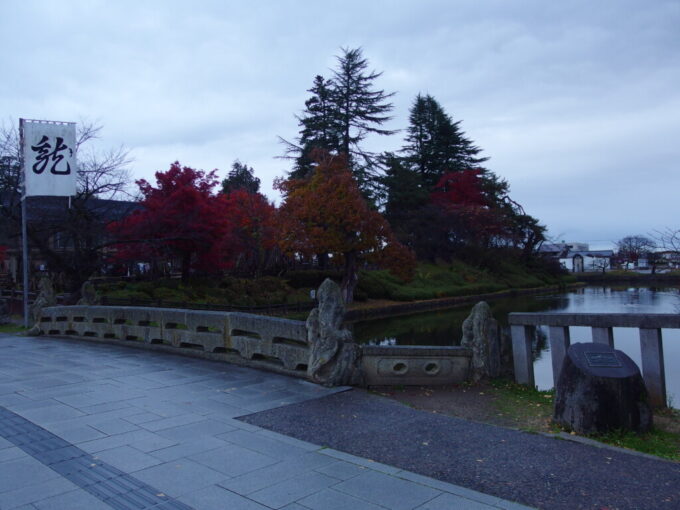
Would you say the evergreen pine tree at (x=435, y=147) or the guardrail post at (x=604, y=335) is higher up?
the evergreen pine tree at (x=435, y=147)

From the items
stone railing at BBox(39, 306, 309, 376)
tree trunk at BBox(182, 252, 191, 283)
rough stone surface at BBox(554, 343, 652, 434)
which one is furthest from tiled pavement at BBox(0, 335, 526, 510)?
tree trunk at BBox(182, 252, 191, 283)

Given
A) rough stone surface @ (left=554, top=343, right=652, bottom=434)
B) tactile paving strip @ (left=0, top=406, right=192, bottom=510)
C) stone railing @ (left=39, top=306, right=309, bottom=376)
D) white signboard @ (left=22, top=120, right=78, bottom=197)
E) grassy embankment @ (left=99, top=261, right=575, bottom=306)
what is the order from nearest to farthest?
tactile paving strip @ (left=0, top=406, right=192, bottom=510), rough stone surface @ (left=554, top=343, right=652, bottom=434), stone railing @ (left=39, top=306, right=309, bottom=376), white signboard @ (left=22, top=120, right=78, bottom=197), grassy embankment @ (left=99, top=261, right=575, bottom=306)

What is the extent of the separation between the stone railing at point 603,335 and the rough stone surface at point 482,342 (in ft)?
1.08

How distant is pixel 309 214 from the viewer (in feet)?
76.0

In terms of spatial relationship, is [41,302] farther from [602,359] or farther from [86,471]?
[602,359]

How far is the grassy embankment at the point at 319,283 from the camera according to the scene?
73.0 feet

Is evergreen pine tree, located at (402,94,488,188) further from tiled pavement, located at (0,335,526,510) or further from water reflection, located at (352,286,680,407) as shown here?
tiled pavement, located at (0,335,526,510)

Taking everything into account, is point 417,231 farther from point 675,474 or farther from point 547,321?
point 675,474

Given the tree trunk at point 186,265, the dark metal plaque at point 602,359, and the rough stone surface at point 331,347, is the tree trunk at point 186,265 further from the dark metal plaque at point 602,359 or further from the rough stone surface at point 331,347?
the dark metal plaque at point 602,359

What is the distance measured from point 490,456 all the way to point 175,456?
2659mm

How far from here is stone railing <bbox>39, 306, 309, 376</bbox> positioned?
7.93 meters

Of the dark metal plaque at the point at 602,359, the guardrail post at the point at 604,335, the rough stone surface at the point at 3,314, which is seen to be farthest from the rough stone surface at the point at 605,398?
the rough stone surface at the point at 3,314

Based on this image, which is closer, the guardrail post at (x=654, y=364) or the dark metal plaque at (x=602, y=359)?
the dark metal plaque at (x=602, y=359)

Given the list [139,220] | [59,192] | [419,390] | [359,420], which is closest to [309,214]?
[139,220]
